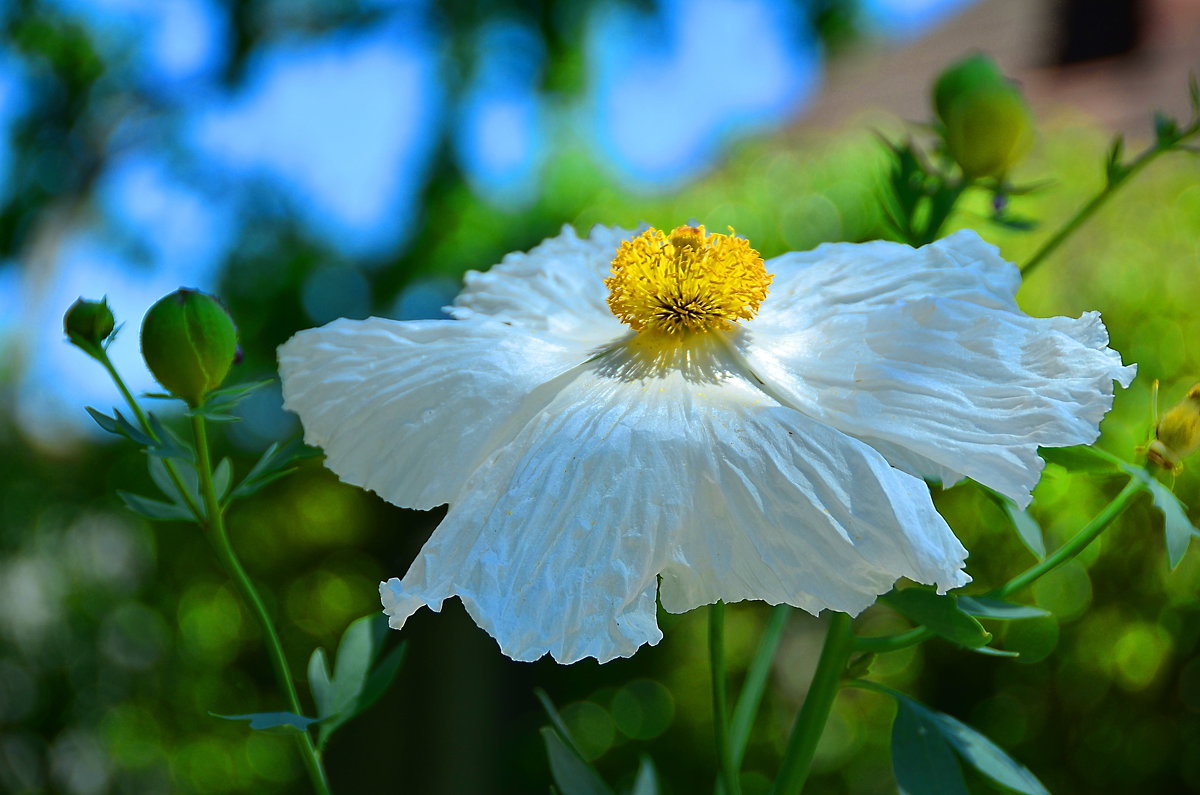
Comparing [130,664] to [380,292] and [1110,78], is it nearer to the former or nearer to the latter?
[380,292]

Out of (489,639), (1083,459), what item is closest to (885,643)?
(1083,459)

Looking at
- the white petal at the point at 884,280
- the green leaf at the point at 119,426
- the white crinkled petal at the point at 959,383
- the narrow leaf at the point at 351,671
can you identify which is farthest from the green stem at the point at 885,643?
the green leaf at the point at 119,426

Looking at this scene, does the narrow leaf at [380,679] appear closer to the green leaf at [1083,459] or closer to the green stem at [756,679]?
the green stem at [756,679]

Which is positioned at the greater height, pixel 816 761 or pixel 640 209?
pixel 640 209

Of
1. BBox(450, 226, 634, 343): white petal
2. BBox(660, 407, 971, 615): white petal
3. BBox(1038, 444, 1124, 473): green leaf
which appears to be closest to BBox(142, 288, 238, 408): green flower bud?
BBox(450, 226, 634, 343): white petal

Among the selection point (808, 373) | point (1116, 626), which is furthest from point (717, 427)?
point (1116, 626)

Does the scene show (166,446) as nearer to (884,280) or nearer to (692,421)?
(692,421)
